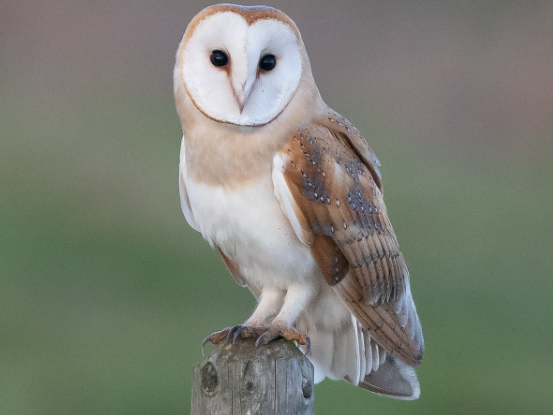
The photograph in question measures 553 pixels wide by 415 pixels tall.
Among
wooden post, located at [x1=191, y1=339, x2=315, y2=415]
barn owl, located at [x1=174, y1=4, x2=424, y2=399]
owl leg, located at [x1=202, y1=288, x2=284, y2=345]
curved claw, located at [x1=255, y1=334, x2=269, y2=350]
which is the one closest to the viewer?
wooden post, located at [x1=191, y1=339, x2=315, y2=415]

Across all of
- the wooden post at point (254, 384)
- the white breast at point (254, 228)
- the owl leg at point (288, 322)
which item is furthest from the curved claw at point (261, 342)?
the white breast at point (254, 228)

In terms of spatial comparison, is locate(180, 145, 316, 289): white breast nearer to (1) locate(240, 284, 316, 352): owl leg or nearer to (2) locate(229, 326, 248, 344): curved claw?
(1) locate(240, 284, 316, 352): owl leg

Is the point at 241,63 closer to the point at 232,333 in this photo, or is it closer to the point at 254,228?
the point at 254,228

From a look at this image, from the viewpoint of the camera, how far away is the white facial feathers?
214cm

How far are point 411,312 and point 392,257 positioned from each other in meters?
0.16

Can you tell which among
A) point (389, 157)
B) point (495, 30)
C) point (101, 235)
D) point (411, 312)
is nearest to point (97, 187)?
point (101, 235)

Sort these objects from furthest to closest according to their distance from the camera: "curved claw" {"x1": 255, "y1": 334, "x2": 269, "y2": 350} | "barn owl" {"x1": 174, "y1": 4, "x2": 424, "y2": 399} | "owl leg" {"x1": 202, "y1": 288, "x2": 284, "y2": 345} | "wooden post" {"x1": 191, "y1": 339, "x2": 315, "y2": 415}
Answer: "owl leg" {"x1": 202, "y1": 288, "x2": 284, "y2": 345} → "barn owl" {"x1": 174, "y1": 4, "x2": 424, "y2": 399} → "curved claw" {"x1": 255, "y1": 334, "x2": 269, "y2": 350} → "wooden post" {"x1": 191, "y1": 339, "x2": 315, "y2": 415}

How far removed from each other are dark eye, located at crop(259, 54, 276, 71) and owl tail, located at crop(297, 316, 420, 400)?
708 mm

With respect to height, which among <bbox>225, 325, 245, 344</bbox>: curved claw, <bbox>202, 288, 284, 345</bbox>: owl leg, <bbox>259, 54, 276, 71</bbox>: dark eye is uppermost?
<bbox>259, 54, 276, 71</bbox>: dark eye

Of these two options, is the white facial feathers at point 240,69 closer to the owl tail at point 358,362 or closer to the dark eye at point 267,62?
the dark eye at point 267,62

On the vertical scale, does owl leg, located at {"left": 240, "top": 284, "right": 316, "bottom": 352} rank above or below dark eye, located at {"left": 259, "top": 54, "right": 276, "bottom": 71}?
below

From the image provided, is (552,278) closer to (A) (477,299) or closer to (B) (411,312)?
(A) (477,299)

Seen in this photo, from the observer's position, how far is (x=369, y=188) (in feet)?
8.03

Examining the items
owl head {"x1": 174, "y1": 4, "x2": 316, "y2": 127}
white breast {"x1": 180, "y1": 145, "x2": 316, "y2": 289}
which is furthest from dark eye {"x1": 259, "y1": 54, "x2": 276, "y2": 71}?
white breast {"x1": 180, "y1": 145, "x2": 316, "y2": 289}
